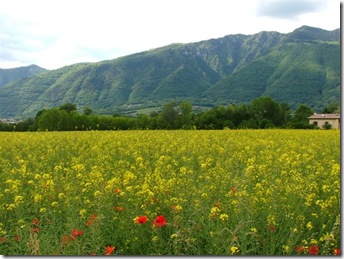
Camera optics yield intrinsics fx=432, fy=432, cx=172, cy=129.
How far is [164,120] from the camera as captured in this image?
4425 cm

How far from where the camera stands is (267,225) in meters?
4.75

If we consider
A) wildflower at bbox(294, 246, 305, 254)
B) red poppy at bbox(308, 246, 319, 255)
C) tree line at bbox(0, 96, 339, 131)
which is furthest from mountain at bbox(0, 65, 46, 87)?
red poppy at bbox(308, 246, 319, 255)

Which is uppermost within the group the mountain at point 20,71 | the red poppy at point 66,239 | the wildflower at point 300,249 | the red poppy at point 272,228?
the mountain at point 20,71

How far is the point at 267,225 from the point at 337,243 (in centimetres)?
73

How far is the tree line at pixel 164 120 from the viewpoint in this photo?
3403cm

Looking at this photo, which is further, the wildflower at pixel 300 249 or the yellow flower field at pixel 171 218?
the yellow flower field at pixel 171 218

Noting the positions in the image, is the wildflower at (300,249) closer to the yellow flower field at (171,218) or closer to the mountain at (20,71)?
the yellow flower field at (171,218)

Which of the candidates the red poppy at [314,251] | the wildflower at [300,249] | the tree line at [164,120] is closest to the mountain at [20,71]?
the tree line at [164,120]

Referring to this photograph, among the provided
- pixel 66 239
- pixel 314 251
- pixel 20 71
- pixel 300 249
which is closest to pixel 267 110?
pixel 20 71

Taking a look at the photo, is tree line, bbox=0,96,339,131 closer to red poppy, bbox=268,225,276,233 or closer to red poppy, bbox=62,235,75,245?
red poppy, bbox=268,225,276,233

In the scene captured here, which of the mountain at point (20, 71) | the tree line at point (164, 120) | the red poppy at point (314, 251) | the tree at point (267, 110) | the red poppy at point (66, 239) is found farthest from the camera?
the tree at point (267, 110)

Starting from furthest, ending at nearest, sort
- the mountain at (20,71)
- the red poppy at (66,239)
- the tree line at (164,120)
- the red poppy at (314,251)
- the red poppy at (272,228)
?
the tree line at (164,120)
the mountain at (20,71)
the red poppy at (272,228)
the red poppy at (66,239)
the red poppy at (314,251)

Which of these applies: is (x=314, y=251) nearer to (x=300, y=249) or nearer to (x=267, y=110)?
(x=300, y=249)

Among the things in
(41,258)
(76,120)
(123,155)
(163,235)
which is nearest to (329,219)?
(163,235)
